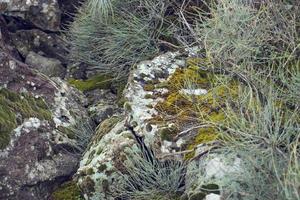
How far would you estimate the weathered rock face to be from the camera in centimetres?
413

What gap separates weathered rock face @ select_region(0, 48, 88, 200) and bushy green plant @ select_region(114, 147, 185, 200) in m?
0.65

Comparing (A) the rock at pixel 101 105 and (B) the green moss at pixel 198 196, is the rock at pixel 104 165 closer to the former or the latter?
(A) the rock at pixel 101 105

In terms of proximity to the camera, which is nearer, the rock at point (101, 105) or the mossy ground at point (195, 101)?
the mossy ground at point (195, 101)

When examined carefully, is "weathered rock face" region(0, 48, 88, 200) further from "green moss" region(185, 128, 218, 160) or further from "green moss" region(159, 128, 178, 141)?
"green moss" region(185, 128, 218, 160)

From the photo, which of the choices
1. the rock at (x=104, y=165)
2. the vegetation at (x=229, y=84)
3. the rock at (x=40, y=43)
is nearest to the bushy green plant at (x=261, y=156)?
the vegetation at (x=229, y=84)

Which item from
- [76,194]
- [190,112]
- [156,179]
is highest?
[190,112]

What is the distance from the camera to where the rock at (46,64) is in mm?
5645

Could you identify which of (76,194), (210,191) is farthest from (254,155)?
(76,194)

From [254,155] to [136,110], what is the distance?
127 cm

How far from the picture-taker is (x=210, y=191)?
3.29 meters

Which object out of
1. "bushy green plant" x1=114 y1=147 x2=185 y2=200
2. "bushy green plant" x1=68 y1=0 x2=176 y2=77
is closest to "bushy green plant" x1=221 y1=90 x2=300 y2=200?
"bushy green plant" x1=114 y1=147 x2=185 y2=200

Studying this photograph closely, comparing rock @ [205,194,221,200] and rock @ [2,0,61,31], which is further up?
rock @ [2,0,61,31]

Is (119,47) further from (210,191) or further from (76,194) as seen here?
(210,191)

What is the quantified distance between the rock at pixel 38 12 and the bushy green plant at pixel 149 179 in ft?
8.17
